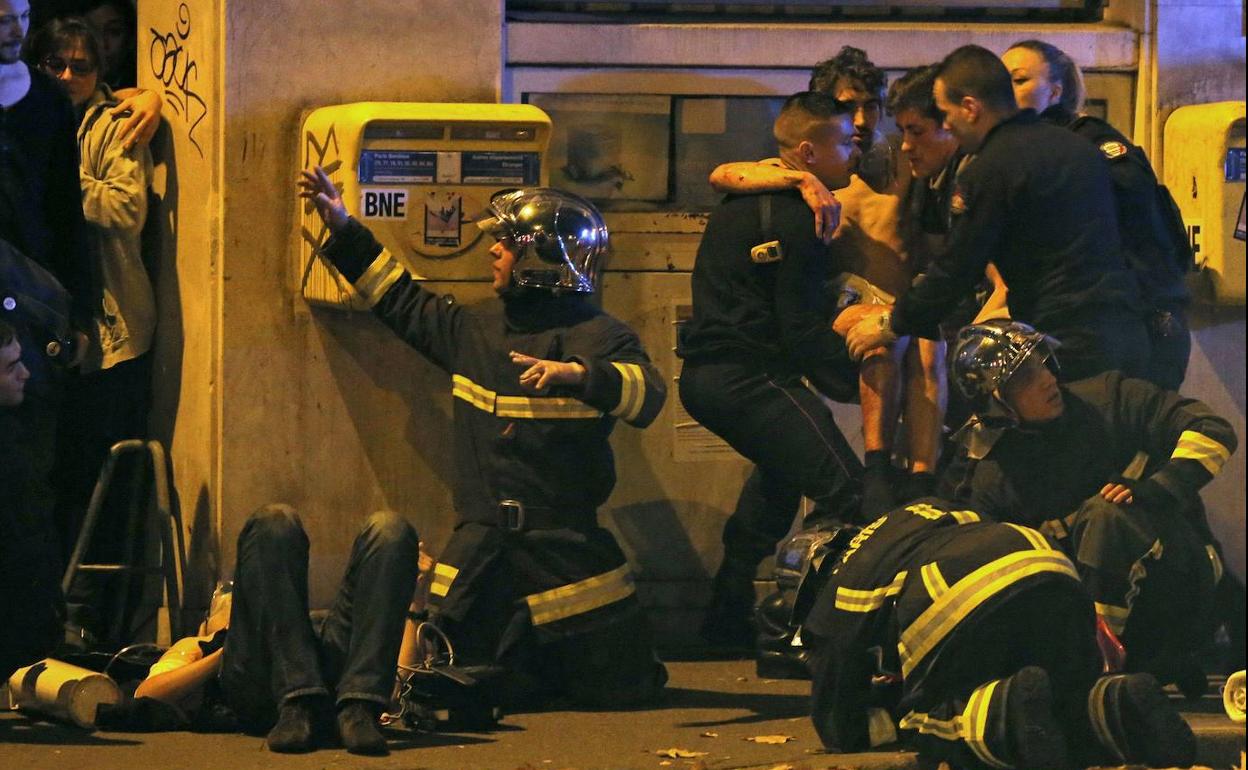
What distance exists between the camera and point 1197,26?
8.43 meters

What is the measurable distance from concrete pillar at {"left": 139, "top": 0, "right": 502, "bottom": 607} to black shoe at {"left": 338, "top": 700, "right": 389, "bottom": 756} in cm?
→ 154

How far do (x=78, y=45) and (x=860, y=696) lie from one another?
357cm

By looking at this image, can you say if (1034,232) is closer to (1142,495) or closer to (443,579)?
(1142,495)

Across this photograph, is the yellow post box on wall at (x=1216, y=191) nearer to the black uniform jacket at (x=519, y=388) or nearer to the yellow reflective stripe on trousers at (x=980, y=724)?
the black uniform jacket at (x=519, y=388)

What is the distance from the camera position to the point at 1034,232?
693 cm

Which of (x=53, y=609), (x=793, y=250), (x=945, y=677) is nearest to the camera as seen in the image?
(x=945, y=677)

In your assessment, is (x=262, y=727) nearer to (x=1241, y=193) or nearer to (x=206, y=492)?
(x=206, y=492)

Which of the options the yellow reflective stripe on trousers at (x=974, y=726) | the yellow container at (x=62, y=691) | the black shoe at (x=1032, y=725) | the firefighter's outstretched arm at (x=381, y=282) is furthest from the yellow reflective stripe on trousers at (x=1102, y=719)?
the yellow container at (x=62, y=691)

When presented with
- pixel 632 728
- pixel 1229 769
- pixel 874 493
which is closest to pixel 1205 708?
pixel 1229 769

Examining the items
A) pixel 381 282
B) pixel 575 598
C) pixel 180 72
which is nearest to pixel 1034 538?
pixel 575 598

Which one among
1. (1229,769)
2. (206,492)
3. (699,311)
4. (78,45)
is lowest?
(1229,769)

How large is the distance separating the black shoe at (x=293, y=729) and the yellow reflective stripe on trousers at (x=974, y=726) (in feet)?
5.41

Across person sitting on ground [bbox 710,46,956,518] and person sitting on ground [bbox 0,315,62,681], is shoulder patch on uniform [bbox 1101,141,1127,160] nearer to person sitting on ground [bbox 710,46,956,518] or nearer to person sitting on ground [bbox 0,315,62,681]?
person sitting on ground [bbox 710,46,956,518]

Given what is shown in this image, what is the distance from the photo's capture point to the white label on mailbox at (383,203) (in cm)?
725
